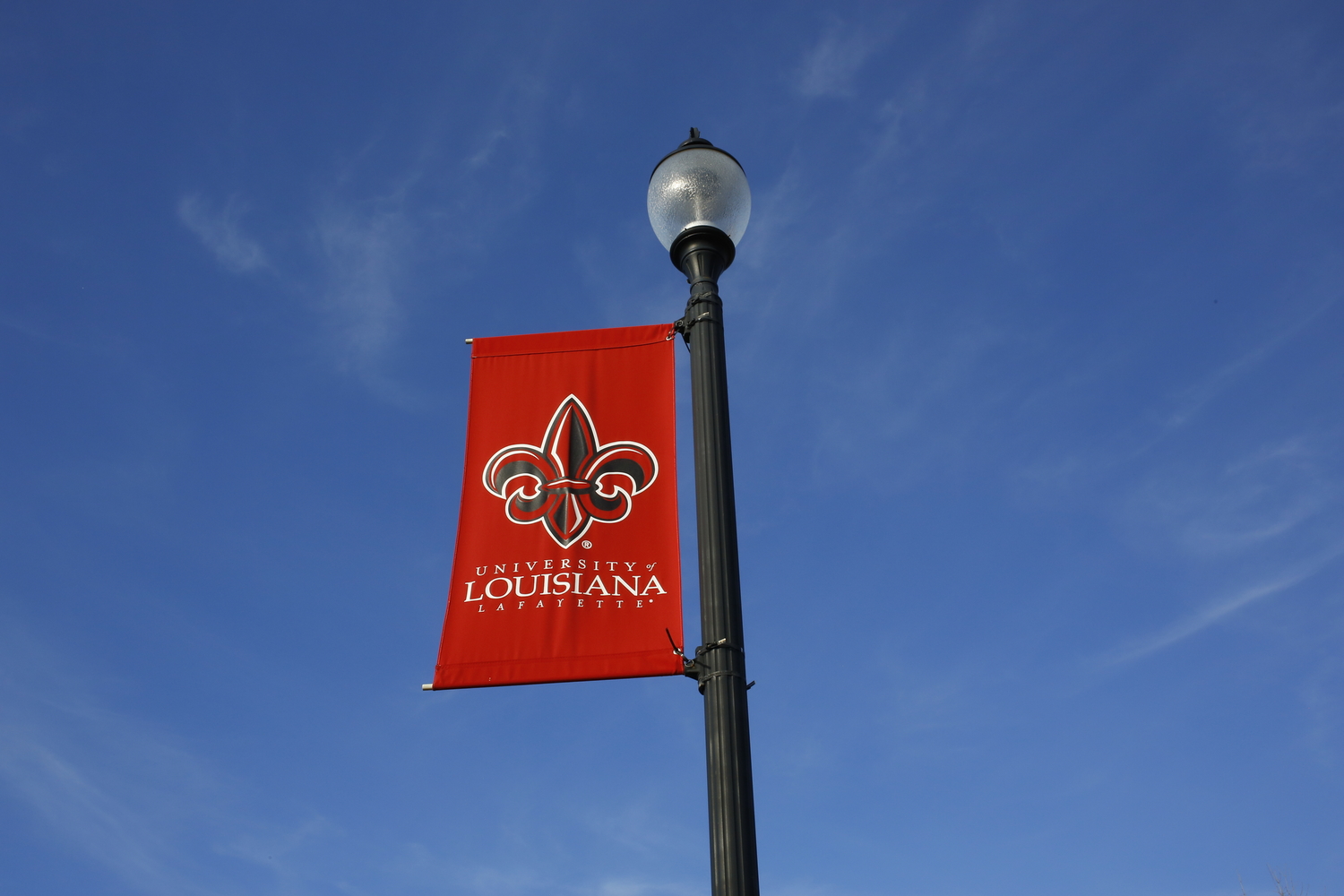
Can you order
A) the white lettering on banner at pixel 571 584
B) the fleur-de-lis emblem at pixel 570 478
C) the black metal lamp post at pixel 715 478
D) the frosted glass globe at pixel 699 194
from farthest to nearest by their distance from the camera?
the frosted glass globe at pixel 699 194, the fleur-de-lis emblem at pixel 570 478, the white lettering on banner at pixel 571 584, the black metal lamp post at pixel 715 478

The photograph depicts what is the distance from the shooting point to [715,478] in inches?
234

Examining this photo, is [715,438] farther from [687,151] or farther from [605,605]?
[687,151]

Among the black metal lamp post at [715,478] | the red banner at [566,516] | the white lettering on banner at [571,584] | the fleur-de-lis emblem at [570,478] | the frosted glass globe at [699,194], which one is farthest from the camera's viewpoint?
the frosted glass globe at [699,194]

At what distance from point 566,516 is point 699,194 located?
2042 mm

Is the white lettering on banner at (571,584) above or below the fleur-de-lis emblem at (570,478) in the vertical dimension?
below

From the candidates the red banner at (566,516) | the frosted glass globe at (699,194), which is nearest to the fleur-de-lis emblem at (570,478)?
the red banner at (566,516)

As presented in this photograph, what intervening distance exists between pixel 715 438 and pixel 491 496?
1530 millimetres

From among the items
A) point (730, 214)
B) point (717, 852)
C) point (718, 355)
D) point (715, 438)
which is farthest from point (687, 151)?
point (717, 852)

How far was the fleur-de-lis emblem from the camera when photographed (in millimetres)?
6598

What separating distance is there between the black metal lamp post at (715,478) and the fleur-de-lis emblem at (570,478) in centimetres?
68

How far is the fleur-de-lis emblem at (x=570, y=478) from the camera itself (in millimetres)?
6598

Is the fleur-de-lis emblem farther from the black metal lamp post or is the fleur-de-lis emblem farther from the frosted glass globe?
the frosted glass globe

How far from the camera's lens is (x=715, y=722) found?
534cm

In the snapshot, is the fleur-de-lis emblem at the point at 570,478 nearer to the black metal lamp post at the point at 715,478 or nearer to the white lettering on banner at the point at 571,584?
the white lettering on banner at the point at 571,584
